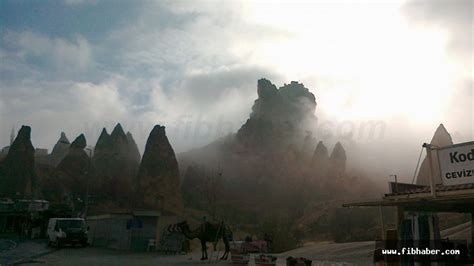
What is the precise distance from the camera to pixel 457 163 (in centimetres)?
1330

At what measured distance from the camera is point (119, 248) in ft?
118

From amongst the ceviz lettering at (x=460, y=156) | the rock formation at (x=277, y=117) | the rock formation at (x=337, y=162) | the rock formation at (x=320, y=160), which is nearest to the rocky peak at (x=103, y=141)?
the rock formation at (x=277, y=117)

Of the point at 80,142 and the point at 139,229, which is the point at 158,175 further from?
the point at 139,229

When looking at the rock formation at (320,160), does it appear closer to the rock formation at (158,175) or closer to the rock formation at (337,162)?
the rock formation at (337,162)

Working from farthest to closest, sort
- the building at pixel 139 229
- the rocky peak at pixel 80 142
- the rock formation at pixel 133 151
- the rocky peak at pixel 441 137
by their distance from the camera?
the rock formation at pixel 133 151 → the rocky peak at pixel 80 142 → the rocky peak at pixel 441 137 → the building at pixel 139 229

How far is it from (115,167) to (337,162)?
2451 inches

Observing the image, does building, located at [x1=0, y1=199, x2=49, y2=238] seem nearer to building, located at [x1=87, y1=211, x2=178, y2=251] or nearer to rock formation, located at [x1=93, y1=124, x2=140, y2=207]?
building, located at [x1=87, y1=211, x2=178, y2=251]

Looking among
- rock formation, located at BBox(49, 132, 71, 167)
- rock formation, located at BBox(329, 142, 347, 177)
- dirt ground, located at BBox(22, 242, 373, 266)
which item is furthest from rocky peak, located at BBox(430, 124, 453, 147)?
rock formation, located at BBox(49, 132, 71, 167)

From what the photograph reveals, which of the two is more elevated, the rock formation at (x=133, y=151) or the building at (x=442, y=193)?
the rock formation at (x=133, y=151)

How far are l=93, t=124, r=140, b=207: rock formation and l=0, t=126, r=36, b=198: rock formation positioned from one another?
52.9ft

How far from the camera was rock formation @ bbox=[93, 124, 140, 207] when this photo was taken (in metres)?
109

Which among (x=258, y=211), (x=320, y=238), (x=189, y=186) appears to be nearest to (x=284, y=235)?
(x=320, y=238)

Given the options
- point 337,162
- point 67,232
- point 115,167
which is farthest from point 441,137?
point 115,167

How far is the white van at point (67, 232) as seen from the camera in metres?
34.8
